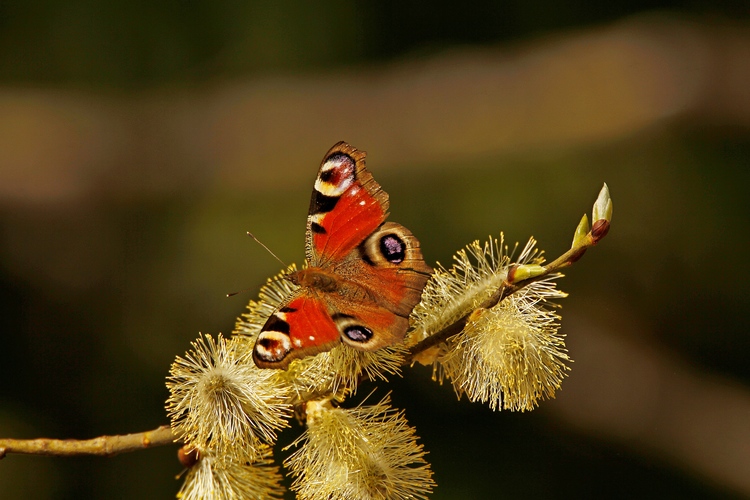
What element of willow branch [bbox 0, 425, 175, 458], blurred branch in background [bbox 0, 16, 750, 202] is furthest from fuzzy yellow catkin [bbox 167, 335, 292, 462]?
blurred branch in background [bbox 0, 16, 750, 202]

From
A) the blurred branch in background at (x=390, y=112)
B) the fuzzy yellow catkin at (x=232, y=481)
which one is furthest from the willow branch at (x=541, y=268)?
the blurred branch in background at (x=390, y=112)

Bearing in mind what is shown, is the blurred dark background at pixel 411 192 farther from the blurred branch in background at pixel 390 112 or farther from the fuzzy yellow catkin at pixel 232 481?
the fuzzy yellow catkin at pixel 232 481

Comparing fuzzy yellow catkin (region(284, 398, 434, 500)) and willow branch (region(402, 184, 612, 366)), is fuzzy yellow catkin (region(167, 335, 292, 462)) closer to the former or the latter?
fuzzy yellow catkin (region(284, 398, 434, 500))

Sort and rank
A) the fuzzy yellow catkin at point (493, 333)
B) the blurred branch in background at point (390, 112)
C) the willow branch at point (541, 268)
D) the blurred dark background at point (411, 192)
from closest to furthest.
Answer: the willow branch at point (541, 268)
the fuzzy yellow catkin at point (493, 333)
the blurred dark background at point (411, 192)
the blurred branch in background at point (390, 112)

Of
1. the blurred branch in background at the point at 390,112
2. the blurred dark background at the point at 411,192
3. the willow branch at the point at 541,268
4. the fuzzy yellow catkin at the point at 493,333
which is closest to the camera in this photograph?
the willow branch at the point at 541,268

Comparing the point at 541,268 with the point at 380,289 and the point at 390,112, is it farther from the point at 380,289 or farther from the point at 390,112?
the point at 390,112

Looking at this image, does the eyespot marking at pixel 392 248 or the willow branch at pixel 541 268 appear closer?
the willow branch at pixel 541 268

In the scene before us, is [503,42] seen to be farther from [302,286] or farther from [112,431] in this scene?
[302,286]

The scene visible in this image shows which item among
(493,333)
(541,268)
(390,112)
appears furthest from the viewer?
(390,112)

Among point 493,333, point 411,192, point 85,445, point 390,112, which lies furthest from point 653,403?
point 85,445
